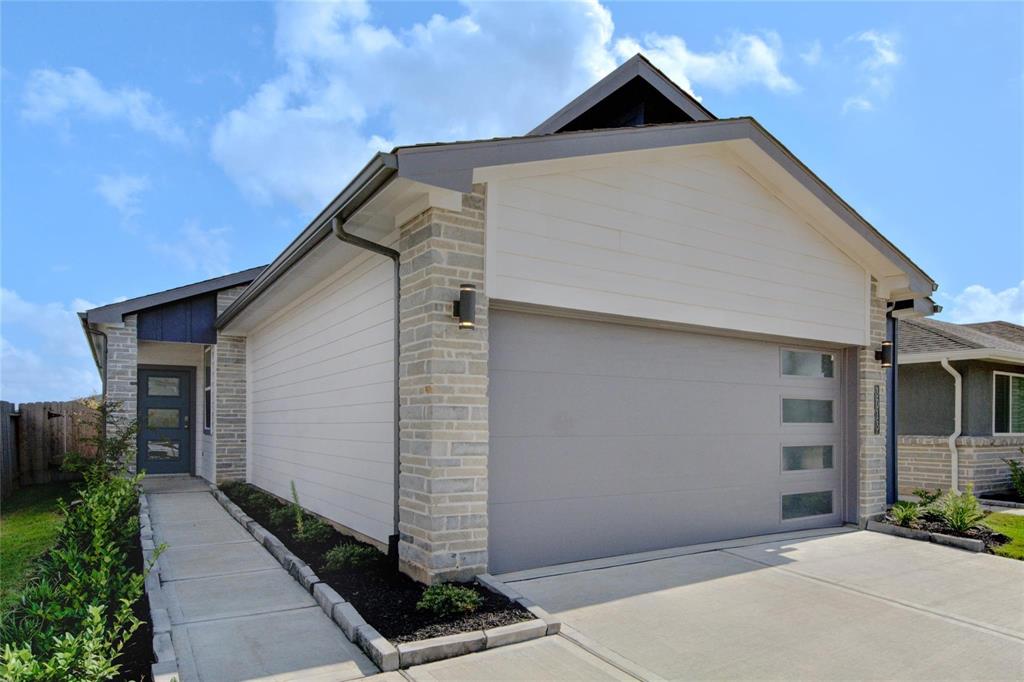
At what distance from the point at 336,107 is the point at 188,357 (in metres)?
7.40

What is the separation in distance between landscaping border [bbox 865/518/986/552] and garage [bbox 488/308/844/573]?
0.45 meters

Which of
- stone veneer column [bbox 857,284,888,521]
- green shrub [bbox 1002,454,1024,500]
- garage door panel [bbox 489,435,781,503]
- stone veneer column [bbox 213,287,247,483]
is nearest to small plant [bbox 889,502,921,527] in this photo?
stone veneer column [bbox 857,284,888,521]

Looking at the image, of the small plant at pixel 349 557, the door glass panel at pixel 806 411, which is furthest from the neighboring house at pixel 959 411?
the small plant at pixel 349 557

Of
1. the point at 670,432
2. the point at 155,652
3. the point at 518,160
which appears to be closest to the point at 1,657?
the point at 155,652

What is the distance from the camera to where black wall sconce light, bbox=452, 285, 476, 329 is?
4.99 meters

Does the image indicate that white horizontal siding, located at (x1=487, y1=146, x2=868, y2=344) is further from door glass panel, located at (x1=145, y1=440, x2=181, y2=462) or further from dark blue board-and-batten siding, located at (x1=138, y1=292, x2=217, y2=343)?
door glass panel, located at (x1=145, y1=440, x2=181, y2=462)

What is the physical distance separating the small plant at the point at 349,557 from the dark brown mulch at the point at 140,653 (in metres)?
1.44

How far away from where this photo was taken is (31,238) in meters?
7.39

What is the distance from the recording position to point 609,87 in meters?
8.09

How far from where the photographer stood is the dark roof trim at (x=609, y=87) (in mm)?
7945

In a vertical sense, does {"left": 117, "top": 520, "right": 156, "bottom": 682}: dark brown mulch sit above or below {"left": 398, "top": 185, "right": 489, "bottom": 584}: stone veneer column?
below

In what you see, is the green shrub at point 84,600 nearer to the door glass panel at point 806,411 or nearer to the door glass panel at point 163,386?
the door glass panel at point 163,386

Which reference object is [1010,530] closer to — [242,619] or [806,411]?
[806,411]

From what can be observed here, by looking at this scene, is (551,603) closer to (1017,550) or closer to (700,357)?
(700,357)
